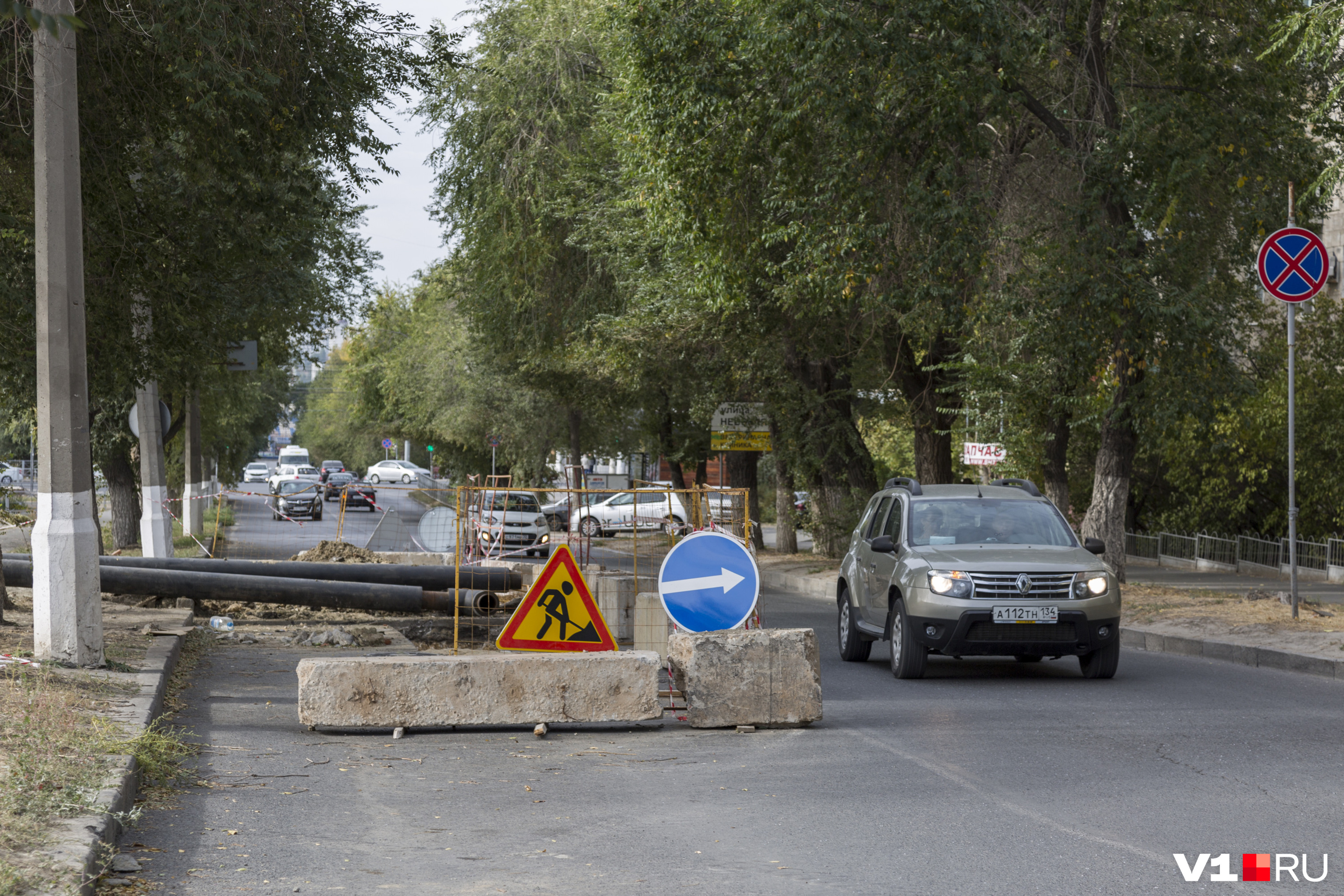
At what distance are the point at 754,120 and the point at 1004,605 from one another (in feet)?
29.6

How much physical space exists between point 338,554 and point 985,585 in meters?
13.9

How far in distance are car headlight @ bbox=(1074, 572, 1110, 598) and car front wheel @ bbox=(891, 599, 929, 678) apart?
4.29ft

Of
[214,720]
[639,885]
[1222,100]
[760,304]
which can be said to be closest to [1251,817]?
[639,885]

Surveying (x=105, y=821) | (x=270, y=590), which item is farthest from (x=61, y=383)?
(x=270, y=590)

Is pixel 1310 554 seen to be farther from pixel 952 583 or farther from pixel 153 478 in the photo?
pixel 153 478

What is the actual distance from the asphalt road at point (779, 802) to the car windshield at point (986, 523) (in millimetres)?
2114

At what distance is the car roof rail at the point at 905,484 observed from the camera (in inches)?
522

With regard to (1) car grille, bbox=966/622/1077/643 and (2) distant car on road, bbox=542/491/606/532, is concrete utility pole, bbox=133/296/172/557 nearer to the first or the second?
(1) car grille, bbox=966/622/1077/643

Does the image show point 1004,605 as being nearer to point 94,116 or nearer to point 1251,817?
point 1251,817

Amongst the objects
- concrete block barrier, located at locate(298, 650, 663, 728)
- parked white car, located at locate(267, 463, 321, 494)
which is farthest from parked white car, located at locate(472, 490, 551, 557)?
parked white car, located at locate(267, 463, 321, 494)

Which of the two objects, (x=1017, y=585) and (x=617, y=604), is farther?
(x=617, y=604)

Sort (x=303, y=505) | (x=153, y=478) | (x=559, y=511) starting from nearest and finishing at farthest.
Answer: (x=153, y=478), (x=303, y=505), (x=559, y=511)

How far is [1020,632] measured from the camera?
37.6ft

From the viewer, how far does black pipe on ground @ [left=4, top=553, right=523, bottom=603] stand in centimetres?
1648
